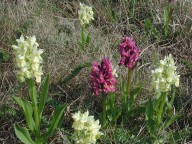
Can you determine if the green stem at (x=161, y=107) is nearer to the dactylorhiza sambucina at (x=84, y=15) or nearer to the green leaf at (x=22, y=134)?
the green leaf at (x=22, y=134)

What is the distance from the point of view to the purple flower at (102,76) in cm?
219

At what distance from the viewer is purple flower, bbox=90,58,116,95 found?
219 cm

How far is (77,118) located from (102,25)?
6.94 ft

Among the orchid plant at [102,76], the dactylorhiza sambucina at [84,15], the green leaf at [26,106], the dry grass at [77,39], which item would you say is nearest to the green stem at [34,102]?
the green leaf at [26,106]

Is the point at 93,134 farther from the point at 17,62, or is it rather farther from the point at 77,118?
the point at 17,62

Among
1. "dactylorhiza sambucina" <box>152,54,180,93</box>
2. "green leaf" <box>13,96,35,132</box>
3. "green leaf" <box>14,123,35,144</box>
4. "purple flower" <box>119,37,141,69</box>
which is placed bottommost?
"green leaf" <box>14,123,35,144</box>

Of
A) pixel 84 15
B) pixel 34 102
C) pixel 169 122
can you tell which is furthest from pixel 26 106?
pixel 84 15

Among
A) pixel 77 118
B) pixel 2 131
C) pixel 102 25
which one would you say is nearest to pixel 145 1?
pixel 102 25

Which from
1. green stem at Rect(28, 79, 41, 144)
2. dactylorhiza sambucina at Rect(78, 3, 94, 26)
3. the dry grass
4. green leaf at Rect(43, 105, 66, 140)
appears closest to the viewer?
green stem at Rect(28, 79, 41, 144)

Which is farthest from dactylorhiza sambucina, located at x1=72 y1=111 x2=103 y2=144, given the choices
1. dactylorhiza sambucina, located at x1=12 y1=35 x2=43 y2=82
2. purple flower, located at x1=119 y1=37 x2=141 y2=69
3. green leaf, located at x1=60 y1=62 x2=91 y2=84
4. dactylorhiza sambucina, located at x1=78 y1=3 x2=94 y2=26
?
dactylorhiza sambucina, located at x1=78 y1=3 x2=94 y2=26

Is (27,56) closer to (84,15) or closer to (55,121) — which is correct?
(55,121)

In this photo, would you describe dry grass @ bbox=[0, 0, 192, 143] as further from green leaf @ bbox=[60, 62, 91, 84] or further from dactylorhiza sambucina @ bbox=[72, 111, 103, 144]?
dactylorhiza sambucina @ bbox=[72, 111, 103, 144]

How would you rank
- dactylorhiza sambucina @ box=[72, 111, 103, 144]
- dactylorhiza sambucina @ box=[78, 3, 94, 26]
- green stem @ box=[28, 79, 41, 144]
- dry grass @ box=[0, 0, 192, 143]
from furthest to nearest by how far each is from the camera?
dactylorhiza sambucina @ box=[78, 3, 94, 26], dry grass @ box=[0, 0, 192, 143], green stem @ box=[28, 79, 41, 144], dactylorhiza sambucina @ box=[72, 111, 103, 144]

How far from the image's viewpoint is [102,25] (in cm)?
384
